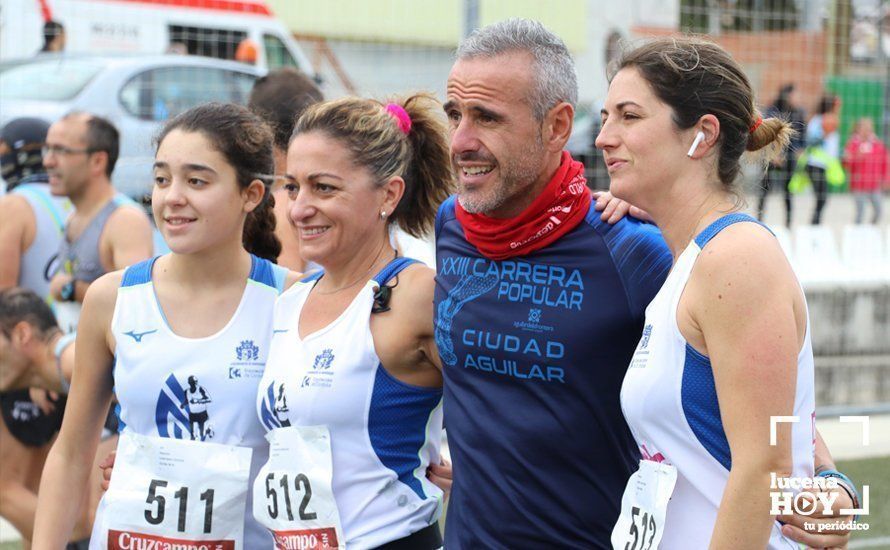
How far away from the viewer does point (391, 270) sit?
303 cm

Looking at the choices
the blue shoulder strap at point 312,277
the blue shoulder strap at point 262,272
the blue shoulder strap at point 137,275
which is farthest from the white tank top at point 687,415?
the blue shoulder strap at point 137,275

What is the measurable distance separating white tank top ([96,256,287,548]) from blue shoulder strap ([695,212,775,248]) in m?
1.22

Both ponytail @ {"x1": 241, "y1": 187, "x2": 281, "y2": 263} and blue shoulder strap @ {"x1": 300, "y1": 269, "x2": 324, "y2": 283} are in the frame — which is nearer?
blue shoulder strap @ {"x1": 300, "y1": 269, "x2": 324, "y2": 283}

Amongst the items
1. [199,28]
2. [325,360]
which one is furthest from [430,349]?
[199,28]

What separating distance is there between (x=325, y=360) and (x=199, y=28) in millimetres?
8876

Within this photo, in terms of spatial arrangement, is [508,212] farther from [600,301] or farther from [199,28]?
[199,28]

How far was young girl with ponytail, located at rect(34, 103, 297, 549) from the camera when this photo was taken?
117 inches

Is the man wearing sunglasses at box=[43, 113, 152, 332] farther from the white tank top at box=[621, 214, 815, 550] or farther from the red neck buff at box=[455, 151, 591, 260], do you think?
the white tank top at box=[621, 214, 815, 550]

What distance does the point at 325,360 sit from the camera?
2877 mm

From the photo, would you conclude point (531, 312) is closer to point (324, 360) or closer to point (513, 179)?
point (513, 179)

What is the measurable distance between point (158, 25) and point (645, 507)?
946cm

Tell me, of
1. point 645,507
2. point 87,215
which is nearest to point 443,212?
point 645,507

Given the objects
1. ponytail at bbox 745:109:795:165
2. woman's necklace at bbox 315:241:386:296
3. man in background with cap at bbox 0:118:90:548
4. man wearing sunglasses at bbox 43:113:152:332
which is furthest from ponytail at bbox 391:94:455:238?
man wearing sunglasses at bbox 43:113:152:332

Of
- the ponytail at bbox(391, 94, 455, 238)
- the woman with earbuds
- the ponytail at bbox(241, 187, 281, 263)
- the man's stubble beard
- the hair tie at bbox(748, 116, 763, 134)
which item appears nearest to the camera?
the woman with earbuds
